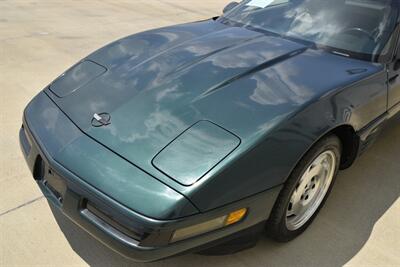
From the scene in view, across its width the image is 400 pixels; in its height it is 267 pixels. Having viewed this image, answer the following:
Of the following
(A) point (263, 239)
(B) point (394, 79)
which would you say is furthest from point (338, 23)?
(A) point (263, 239)

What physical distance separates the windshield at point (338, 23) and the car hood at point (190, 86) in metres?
0.14

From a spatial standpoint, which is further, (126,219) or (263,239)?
(263,239)

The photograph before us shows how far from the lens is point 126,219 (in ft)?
5.53

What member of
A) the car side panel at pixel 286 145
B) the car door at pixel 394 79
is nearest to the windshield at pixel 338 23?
the car door at pixel 394 79

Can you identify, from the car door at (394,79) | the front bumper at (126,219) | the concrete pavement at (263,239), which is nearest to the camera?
the front bumper at (126,219)

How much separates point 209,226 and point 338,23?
1835 millimetres

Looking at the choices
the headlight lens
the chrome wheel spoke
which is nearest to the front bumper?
the headlight lens

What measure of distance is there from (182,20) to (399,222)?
6.02 m

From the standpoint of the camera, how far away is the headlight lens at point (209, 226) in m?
1.71

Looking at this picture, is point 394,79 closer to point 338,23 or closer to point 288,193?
point 338,23

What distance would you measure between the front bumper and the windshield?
1.33 metres

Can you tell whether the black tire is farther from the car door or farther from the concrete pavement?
the car door

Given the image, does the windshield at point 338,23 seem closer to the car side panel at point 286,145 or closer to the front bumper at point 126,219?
the car side panel at point 286,145

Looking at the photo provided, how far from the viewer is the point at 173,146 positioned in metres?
1.87
